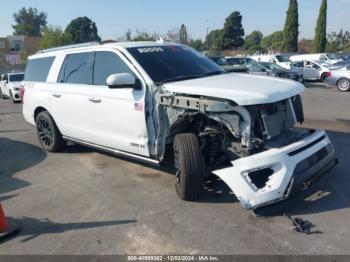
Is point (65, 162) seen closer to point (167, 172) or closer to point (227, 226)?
point (167, 172)

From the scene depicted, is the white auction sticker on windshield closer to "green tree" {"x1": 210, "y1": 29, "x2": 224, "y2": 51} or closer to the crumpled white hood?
the crumpled white hood

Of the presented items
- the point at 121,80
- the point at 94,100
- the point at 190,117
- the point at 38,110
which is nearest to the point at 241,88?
the point at 190,117

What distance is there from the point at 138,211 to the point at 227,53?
60.7m

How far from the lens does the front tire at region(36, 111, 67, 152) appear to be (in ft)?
22.3

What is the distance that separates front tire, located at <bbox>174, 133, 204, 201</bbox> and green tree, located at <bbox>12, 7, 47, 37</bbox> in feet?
406

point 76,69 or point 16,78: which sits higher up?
point 76,69

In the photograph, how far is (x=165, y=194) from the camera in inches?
191

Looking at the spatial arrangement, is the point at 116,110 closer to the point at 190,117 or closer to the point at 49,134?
the point at 190,117

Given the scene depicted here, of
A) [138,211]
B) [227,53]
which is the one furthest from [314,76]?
[227,53]

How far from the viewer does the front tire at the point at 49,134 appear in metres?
6.79

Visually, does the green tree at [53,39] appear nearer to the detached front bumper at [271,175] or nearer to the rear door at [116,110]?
the rear door at [116,110]

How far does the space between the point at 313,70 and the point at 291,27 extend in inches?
1141

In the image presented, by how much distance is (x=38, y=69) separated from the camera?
718cm

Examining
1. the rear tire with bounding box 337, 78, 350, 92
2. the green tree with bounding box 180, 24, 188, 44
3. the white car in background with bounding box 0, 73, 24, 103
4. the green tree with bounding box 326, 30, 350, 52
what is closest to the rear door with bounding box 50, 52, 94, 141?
the white car in background with bounding box 0, 73, 24, 103
